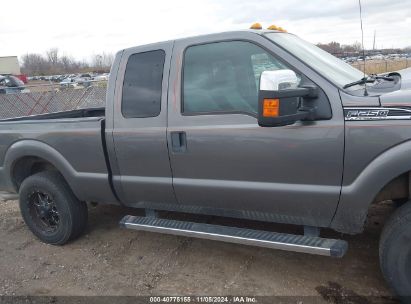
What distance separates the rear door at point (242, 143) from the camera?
2961 millimetres

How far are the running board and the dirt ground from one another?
41 cm

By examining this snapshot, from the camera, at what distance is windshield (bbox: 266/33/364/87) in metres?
3.12

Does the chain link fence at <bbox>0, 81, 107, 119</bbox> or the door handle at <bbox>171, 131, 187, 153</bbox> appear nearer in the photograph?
the door handle at <bbox>171, 131, 187, 153</bbox>

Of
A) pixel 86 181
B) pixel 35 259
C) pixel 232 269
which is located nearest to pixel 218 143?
pixel 232 269

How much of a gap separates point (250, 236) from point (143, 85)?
1580 millimetres

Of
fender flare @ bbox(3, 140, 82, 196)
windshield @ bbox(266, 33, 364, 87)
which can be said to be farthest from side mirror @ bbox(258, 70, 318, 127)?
fender flare @ bbox(3, 140, 82, 196)

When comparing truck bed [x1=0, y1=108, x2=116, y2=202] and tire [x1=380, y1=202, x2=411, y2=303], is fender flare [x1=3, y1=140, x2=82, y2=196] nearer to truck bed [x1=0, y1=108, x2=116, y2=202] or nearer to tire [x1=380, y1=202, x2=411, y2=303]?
truck bed [x1=0, y1=108, x2=116, y2=202]

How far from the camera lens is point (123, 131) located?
3.77 meters

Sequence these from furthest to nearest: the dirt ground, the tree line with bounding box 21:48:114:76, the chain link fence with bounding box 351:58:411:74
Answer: the tree line with bounding box 21:48:114:76 → the chain link fence with bounding box 351:58:411:74 → the dirt ground

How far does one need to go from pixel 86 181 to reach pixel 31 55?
10004 cm

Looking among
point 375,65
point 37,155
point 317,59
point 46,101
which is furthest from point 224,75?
point 46,101

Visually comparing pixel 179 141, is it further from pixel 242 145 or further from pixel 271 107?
pixel 271 107

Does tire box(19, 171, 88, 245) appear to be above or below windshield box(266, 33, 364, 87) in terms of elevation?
below

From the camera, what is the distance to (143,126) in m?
3.67
